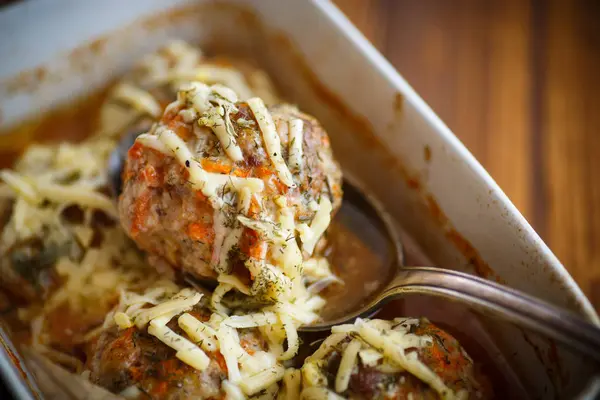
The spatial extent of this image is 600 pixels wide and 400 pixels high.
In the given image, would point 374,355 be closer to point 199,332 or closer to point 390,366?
point 390,366

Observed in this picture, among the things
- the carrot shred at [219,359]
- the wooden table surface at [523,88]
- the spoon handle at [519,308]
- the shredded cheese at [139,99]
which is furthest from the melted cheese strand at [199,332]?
the wooden table surface at [523,88]

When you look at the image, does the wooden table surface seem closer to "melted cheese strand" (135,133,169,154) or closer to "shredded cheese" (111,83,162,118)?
"shredded cheese" (111,83,162,118)

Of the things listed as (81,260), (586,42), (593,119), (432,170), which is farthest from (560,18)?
(81,260)

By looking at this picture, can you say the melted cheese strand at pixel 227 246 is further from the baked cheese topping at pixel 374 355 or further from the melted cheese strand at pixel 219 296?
the baked cheese topping at pixel 374 355

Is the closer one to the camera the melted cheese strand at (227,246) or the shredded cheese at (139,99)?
the melted cheese strand at (227,246)

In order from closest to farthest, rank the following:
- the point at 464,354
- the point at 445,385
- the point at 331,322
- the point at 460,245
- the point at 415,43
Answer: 1. the point at 445,385
2. the point at 464,354
3. the point at 331,322
4. the point at 460,245
5. the point at 415,43

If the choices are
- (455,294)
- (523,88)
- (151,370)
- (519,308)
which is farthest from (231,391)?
(523,88)

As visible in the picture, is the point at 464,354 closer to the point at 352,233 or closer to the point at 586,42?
the point at 352,233
